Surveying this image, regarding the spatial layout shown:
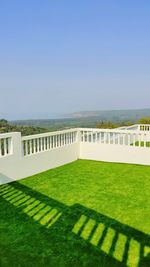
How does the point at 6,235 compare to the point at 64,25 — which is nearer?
the point at 6,235

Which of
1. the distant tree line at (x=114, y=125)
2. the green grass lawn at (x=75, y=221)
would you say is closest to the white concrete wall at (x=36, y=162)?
the green grass lawn at (x=75, y=221)

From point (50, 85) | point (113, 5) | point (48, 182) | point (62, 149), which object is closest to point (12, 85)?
point (50, 85)

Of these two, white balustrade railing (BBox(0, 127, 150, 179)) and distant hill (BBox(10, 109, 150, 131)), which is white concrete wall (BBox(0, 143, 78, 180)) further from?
distant hill (BBox(10, 109, 150, 131))

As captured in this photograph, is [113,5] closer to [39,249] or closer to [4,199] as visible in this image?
[4,199]

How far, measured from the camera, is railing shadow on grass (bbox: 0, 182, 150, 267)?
2355mm

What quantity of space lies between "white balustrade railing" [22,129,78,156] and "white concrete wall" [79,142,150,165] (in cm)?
50

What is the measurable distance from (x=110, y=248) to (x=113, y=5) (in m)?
10.5

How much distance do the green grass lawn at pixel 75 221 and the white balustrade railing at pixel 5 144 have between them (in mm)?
661

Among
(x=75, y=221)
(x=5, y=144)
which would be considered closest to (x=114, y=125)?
(x=5, y=144)

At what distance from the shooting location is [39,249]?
2551 mm

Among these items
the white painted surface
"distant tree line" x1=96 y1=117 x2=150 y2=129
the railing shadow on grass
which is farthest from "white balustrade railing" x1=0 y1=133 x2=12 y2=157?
"distant tree line" x1=96 y1=117 x2=150 y2=129

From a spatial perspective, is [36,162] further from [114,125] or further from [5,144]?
[114,125]

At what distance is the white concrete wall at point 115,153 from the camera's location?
22.2ft

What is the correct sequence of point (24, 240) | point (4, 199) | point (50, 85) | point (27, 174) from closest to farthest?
point (24, 240)
point (4, 199)
point (27, 174)
point (50, 85)
